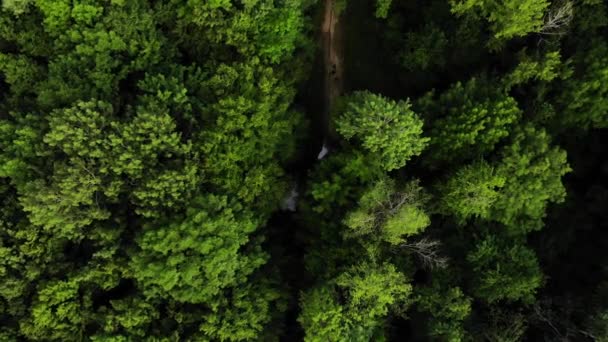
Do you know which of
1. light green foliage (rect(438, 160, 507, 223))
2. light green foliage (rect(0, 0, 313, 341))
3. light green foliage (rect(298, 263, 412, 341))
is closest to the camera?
light green foliage (rect(0, 0, 313, 341))

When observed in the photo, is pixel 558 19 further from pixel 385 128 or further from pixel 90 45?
pixel 90 45

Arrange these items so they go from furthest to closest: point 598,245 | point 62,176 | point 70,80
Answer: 1. point 598,245
2. point 70,80
3. point 62,176

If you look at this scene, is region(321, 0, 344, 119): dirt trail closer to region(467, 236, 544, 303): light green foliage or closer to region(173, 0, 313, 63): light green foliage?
region(173, 0, 313, 63): light green foliage

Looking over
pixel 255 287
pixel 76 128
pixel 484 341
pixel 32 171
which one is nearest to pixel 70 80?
pixel 76 128

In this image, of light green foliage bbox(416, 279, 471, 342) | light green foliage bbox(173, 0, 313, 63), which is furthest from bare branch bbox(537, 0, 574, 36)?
light green foliage bbox(416, 279, 471, 342)

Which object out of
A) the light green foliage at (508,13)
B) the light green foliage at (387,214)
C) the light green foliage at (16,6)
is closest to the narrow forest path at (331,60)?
the light green foliage at (508,13)

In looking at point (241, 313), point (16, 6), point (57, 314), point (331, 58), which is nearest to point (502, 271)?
point (241, 313)

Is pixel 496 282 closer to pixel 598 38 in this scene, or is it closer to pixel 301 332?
pixel 301 332
